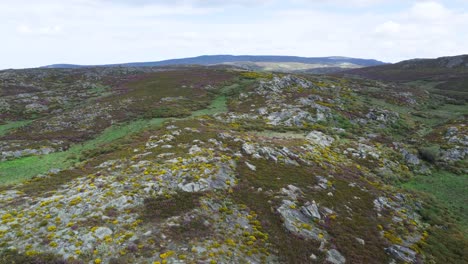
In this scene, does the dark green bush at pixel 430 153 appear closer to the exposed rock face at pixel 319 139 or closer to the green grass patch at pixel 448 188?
the green grass patch at pixel 448 188

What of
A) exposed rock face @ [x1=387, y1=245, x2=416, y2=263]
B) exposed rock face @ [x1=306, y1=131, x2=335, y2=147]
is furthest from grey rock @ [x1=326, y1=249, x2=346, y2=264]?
exposed rock face @ [x1=306, y1=131, x2=335, y2=147]

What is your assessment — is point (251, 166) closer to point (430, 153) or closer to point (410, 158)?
point (410, 158)


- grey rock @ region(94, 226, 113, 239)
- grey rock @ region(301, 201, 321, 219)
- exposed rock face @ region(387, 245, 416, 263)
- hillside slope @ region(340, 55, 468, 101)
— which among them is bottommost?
exposed rock face @ region(387, 245, 416, 263)

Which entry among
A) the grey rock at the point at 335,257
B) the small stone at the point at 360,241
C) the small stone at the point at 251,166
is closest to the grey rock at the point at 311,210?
the small stone at the point at 360,241

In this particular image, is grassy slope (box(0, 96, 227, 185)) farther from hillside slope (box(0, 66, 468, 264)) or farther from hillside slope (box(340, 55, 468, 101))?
hillside slope (box(340, 55, 468, 101))

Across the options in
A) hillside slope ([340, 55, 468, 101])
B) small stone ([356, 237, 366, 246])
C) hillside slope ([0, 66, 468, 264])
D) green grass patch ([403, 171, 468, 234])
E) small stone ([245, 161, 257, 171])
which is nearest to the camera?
hillside slope ([0, 66, 468, 264])

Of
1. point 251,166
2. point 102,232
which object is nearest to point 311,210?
point 251,166

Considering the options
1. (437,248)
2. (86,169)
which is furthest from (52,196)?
(437,248)

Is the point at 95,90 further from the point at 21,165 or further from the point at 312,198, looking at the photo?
the point at 312,198
